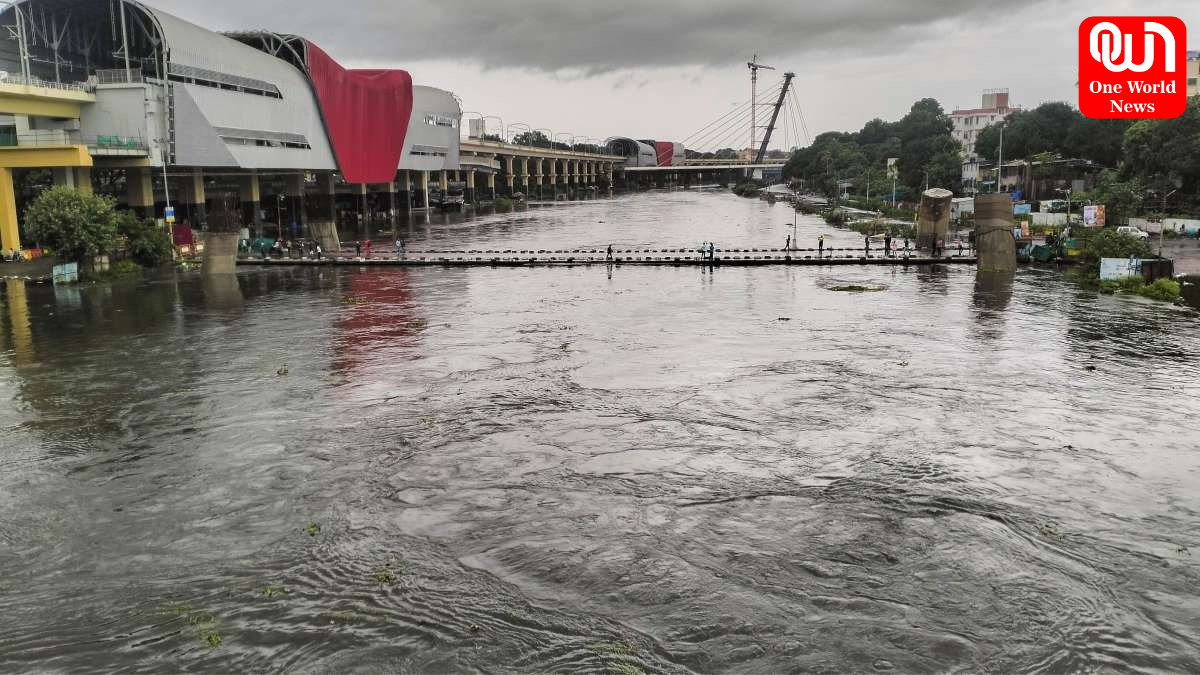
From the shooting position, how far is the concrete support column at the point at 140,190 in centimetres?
6259

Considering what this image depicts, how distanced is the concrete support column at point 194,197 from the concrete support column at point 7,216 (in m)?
17.0

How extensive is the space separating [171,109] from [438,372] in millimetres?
43717

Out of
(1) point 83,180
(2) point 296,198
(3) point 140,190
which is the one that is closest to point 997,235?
(1) point 83,180

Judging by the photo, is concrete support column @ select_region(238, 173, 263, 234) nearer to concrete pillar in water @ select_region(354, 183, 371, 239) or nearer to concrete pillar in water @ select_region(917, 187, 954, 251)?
concrete pillar in water @ select_region(354, 183, 371, 239)

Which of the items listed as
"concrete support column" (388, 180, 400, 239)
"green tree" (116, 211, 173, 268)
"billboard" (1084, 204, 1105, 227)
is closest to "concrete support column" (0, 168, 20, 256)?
"green tree" (116, 211, 173, 268)

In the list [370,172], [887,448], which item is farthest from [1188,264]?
[370,172]

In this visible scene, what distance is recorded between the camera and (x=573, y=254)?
59.9 metres

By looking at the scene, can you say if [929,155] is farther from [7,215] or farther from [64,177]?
[7,215]

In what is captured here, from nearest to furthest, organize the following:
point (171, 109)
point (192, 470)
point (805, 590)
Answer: point (805, 590) → point (192, 470) → point (171, 109)

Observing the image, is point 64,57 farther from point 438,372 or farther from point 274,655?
point 274,655

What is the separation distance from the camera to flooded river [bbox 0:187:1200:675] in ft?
39.2

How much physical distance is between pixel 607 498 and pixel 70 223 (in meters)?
42.6

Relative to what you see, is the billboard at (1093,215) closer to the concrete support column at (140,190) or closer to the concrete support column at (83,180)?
the concrete support column at (83,180)

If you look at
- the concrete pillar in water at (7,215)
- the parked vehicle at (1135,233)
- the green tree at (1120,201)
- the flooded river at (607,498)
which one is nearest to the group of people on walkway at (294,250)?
the concrete pillar in water at (7,215)
